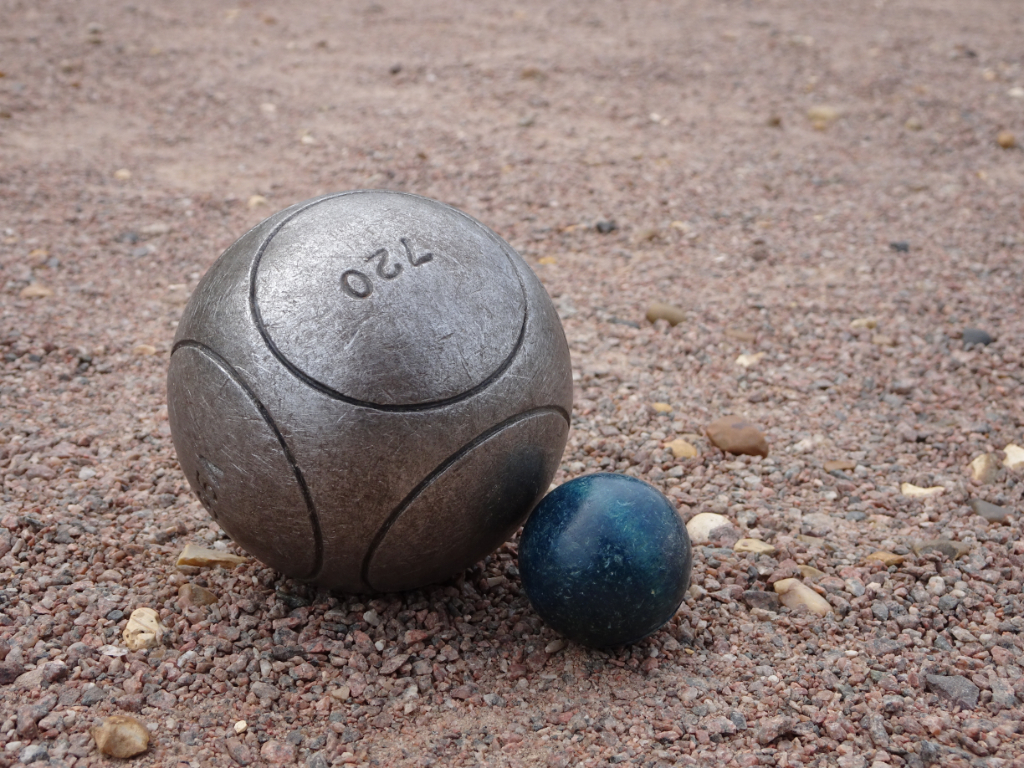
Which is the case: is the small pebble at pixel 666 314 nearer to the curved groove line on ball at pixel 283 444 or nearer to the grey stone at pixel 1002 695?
the grey stone at pixel 1002 695

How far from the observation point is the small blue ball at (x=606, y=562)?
3551 mm

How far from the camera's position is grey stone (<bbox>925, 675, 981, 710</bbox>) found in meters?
3.51

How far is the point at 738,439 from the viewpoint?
5203 mm

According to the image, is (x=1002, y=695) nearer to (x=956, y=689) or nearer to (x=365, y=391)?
(x=956, y=689)

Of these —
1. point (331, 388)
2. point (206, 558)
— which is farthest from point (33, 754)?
point (331, 388)

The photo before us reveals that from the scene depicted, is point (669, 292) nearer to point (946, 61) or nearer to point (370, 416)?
point (370, 416)

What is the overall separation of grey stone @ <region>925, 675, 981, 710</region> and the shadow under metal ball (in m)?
1.59

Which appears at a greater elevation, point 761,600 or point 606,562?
point 606,562

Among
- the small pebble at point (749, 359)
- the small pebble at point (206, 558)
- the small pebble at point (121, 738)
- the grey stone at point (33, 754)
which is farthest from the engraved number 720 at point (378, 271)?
the small pebble at point (749, 359)

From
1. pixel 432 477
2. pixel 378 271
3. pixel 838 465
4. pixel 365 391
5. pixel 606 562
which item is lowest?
pixel 838 465

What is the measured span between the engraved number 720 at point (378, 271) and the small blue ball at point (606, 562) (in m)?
1.02

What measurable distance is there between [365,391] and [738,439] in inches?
98.8

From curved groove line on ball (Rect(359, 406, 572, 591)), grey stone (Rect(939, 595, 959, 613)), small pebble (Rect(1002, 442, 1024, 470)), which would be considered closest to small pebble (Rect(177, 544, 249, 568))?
curved groove line on ball (Rect(359, 406, 572, 591))

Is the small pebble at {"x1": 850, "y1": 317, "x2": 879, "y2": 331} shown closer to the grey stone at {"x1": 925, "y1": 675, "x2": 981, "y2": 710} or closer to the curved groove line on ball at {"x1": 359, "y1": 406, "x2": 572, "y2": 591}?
the grey stone at {"x1": 925, "y1": 675, "x2": 981, "y2": 710}
